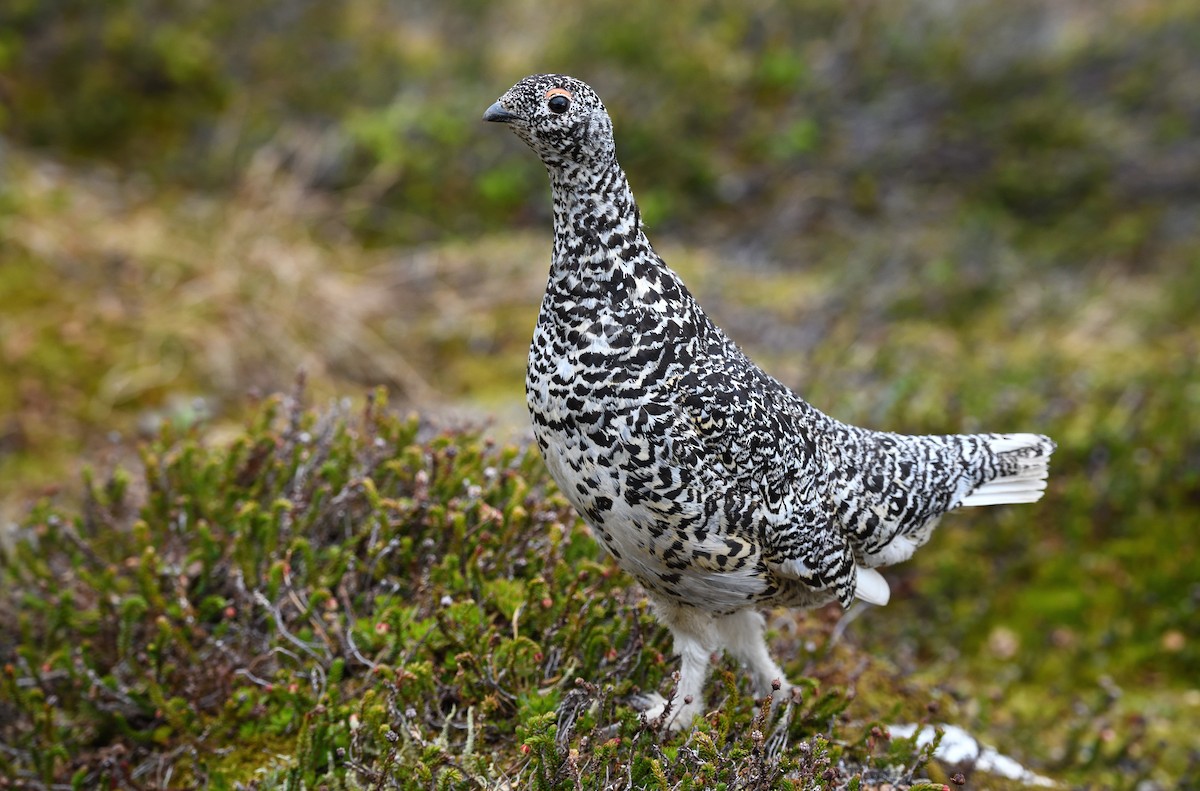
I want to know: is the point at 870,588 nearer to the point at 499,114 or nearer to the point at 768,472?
the point at 768,472

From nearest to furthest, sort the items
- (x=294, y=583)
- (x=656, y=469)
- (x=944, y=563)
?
(x=656, y=469) → (x=294, y=583) → (x=944, y=563)

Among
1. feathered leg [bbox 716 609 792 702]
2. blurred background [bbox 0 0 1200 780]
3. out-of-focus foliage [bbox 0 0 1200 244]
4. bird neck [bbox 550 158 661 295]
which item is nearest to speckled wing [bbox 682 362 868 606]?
feathered leg [bbox 716 609 792 702]

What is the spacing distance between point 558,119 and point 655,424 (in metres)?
0.89

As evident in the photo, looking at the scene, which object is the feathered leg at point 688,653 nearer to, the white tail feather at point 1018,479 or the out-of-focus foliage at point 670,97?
the white tail feather at point 1018,479

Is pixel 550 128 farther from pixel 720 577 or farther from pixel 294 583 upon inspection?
pixel 294 583

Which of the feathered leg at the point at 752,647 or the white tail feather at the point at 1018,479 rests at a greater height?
the white tail feather at the point at 1018,479

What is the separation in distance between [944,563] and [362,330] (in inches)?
164

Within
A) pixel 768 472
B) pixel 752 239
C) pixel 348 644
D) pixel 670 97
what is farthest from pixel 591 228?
pixel 670 97

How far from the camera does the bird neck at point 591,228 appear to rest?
9.71 feet

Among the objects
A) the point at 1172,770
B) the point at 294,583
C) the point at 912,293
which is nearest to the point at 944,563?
the point at 1172,770

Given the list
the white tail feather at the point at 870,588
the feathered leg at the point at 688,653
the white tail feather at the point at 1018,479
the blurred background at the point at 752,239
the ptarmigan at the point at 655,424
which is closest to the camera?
the ptarmigan at the point at 655,424

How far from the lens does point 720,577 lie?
3006mm

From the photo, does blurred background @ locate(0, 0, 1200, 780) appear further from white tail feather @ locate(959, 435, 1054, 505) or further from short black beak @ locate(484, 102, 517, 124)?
short black beak @ locate(484, 102, 517, 124)

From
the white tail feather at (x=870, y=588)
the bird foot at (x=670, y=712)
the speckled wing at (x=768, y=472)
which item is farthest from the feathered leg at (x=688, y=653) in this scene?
the white tail feather at (x=870, y=588)
